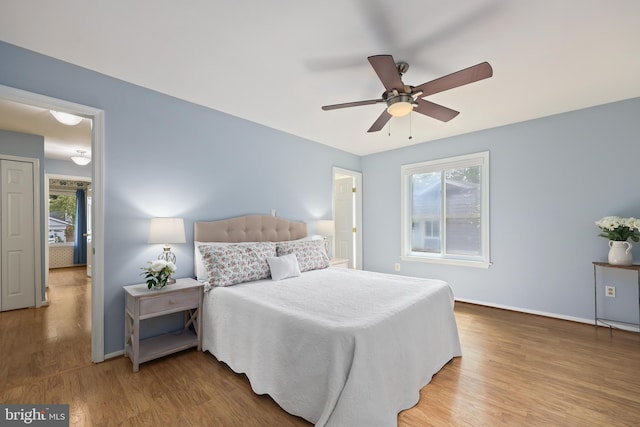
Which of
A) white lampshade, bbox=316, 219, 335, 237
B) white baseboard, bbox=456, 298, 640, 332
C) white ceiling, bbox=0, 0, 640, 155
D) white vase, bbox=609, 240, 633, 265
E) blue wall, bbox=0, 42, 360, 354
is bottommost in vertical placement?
white baseboard, bbox=456, 298, 640, 332

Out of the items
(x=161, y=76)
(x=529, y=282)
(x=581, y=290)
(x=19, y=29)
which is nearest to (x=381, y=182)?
(x=529, y=282)

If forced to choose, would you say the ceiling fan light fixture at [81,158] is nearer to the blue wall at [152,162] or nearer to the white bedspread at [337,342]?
the blue wall at [152,162]

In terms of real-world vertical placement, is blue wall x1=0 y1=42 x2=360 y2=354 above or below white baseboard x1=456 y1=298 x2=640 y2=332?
above

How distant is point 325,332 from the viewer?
161 centimetres

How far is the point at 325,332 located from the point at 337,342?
10 cm

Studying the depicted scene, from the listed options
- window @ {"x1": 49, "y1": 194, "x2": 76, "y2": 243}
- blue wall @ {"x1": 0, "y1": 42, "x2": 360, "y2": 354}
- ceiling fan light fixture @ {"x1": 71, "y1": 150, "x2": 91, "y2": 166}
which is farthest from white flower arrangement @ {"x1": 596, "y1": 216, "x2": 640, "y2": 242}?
window @ {"x1": 49, "y1": 194, "x2": 76, "y2": 243}

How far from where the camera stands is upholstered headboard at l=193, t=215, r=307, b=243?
305 centimetres

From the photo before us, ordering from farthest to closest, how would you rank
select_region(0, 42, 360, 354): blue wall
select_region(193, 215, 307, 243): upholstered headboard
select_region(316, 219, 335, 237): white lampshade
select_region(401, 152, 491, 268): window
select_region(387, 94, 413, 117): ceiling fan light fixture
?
1. select_region(316, 219, 335, 237): white lampshade
2. select_region(401, 152, 491, 268): window
3. select_region(193, 215, 307, 243): upholstered headboard
4. select_region(0, 42, 360, 354): blue wall
5. select_region(387, 94, 413, 117): ceiling fan light fixture

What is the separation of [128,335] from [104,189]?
4.42ft

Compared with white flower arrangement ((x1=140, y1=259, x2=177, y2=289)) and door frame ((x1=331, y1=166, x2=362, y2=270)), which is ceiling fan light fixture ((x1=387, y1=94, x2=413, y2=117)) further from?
door frame ((x1=331, y1=166, x2=362, y2=270))

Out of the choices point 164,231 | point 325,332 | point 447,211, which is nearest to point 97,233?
point 164,231

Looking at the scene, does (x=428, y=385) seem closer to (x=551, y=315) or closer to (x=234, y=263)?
(x=234, y=263)

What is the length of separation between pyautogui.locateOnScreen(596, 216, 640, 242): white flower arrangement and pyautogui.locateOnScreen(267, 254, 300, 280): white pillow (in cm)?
339

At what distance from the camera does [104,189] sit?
8.05 feet
